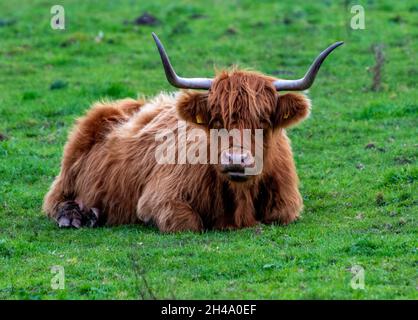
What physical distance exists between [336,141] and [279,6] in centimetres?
777

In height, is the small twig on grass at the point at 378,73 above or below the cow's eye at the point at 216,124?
above

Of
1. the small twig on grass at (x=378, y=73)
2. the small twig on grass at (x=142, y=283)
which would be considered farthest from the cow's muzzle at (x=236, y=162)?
the small twig on grass at (x=378, y=73)

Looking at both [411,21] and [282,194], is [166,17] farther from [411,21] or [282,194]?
[282,194]

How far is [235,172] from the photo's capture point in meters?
7.57

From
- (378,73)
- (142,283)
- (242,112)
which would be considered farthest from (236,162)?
(378,73)

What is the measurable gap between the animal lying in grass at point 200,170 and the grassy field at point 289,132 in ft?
0.84

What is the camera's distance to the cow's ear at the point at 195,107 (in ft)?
26.4

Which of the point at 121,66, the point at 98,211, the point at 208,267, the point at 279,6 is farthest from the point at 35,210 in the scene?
the point at 279,6

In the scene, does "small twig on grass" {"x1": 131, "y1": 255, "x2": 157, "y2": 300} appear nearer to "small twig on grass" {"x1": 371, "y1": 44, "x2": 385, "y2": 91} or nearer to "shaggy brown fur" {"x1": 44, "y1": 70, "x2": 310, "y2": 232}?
"shaggy brown fur" {"x1": 44, "y1": 70, "x2": 310, "y2": 232}

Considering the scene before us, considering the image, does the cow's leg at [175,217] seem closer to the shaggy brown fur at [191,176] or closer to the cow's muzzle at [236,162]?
the shaggy brown fur at [191,176]

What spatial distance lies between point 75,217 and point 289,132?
3.48m

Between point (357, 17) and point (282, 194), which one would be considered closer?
point (282, 194)

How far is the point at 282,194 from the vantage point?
27.3 ft
